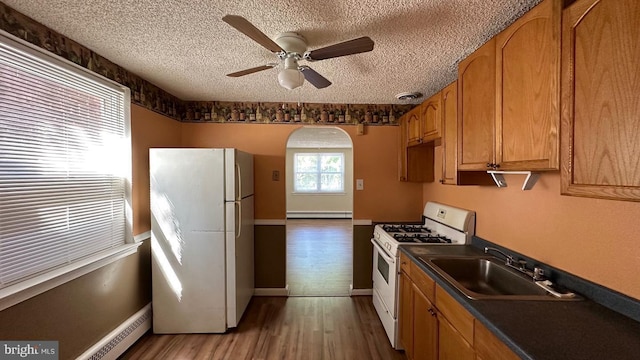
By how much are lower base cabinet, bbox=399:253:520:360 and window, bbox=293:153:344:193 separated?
578 centimetres

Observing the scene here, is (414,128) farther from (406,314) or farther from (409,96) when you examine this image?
(406,314)

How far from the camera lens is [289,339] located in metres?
2.39

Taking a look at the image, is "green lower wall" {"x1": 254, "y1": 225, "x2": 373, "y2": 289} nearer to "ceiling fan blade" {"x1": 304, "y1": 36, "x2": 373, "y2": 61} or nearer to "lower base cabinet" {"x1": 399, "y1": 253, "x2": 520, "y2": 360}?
"lower base cabinet" {"x1": 399, "y1": 253, "x2": 520, "y2": 360}

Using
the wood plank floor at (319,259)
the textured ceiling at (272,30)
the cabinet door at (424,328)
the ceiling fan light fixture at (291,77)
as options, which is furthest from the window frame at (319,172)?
the ceiling fan light fixture at (291,77)

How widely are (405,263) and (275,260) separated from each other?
1722 mm

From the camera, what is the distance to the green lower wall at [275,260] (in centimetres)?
325

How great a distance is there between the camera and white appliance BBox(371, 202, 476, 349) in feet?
7.38

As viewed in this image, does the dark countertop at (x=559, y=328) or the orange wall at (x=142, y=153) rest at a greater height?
the orange wall at (x=142, y=153)

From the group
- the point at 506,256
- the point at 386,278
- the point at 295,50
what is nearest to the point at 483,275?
the point at 506,256

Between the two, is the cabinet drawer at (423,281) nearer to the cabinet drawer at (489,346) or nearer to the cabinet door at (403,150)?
the cabinet drawer at (489,346)

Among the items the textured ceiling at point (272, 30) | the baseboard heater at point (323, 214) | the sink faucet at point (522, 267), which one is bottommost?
Answer: the baseboard heater at point (323, 214)

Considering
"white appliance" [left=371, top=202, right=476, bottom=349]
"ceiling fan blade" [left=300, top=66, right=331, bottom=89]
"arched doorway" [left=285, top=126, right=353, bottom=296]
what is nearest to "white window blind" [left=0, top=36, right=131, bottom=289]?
"ceiling fan blade" [left=300, top=66, right=331, bottom=89]

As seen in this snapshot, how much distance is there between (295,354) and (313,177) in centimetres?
593

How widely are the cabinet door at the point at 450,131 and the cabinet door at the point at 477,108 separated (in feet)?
0.29
